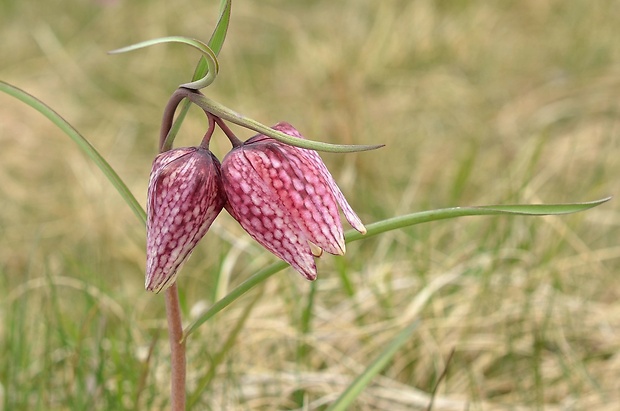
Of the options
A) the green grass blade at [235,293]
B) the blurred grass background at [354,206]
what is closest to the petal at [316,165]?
the green grass blade at [235,293]

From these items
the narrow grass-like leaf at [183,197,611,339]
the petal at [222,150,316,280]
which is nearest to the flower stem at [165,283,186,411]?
the narrow grass-like leaf at [183,197,611,339]

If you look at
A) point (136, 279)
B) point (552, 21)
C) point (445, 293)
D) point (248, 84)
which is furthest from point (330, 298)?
point (552, 21)

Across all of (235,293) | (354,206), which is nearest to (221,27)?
(235,293)

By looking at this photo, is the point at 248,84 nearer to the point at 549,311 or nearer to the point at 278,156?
the point at 549,311

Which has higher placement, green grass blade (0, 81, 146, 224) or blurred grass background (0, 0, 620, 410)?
blurred grass background (0, 0, 620, 410)

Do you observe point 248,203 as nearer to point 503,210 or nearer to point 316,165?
point 316,165

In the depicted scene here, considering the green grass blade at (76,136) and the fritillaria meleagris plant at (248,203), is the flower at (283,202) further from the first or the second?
the green grass blade at (76,136)

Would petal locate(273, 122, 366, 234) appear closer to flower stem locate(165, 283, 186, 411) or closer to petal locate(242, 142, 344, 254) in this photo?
petal locate(242, 142, 344, 254)
